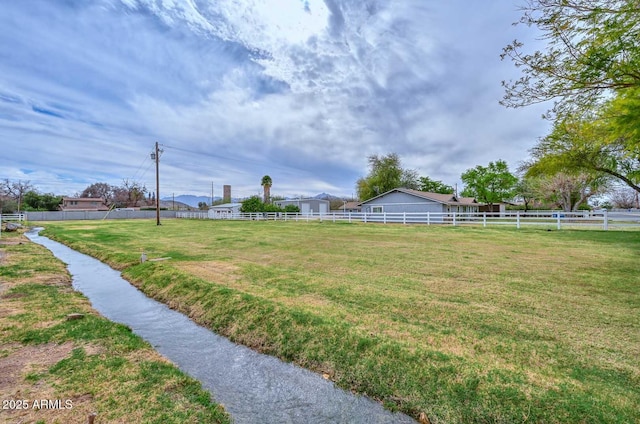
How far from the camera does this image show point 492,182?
46188 mm

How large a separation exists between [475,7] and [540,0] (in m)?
7.41

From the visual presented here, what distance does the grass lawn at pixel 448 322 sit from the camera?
9.96 ft

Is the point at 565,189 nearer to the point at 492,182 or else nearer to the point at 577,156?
the point at 492,182

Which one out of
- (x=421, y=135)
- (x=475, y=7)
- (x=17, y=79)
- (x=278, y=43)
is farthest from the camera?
(x=421, y=135)

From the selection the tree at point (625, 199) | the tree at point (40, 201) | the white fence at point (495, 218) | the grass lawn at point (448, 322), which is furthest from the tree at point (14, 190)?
the tree at point (625, 199)

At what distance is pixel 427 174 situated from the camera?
5362cm

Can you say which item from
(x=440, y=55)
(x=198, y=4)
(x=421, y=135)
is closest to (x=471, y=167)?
(x=421, y=135)

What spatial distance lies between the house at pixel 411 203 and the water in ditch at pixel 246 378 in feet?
91.8

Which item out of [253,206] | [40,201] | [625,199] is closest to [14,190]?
[40,201]

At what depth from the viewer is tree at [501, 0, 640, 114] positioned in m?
4.58

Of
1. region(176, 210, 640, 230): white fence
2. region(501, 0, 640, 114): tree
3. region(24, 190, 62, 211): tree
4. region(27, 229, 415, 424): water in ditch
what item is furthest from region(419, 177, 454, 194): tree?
region(24, 190, 62, 211): tree

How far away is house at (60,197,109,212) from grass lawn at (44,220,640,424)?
80525 mm

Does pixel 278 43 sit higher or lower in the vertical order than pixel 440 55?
higher

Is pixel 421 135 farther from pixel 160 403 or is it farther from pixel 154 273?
pixel 160 403
